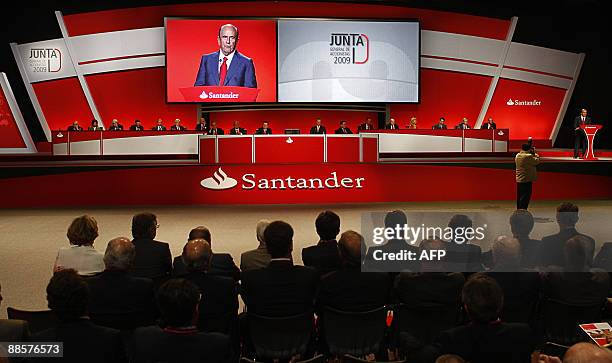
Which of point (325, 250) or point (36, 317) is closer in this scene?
point (36, 317)

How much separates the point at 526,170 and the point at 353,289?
21.6 ft

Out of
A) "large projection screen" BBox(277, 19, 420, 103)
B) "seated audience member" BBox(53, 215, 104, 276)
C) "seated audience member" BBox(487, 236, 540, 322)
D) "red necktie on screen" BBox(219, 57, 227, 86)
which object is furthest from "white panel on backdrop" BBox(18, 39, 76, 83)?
"seated audience member" BBox(487, 236, 540, 322)

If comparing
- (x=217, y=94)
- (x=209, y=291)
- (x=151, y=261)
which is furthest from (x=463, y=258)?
(x=217, y=94)

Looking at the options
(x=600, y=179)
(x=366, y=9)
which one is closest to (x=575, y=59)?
(x=366, y=9)

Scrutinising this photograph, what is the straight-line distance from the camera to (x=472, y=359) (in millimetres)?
2438

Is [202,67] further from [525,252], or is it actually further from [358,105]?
[525,252]

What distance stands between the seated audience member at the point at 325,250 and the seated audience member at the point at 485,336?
1.48 metres

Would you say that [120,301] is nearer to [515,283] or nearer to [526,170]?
[515,283]

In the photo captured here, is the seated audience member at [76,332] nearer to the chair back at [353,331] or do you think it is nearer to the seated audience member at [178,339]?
the seated audience member at [178,339]

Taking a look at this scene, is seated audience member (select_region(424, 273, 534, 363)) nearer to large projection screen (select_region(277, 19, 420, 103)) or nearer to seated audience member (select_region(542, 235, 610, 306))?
seated audience member (select_region(542, 235, 610, 306))

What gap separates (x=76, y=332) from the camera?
2.49 metres

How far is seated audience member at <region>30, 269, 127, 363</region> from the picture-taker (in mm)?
2451

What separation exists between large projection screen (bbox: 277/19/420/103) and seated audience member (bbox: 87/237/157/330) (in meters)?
14.6

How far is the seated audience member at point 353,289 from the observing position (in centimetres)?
325
